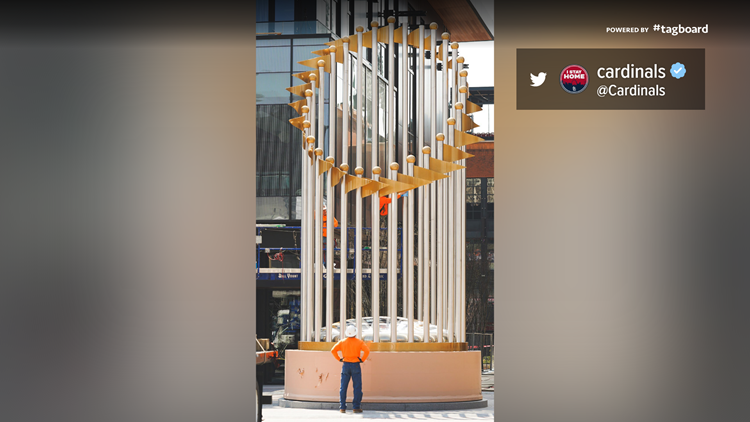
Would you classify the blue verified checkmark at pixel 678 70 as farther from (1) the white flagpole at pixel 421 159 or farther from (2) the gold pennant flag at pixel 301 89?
(2) the gold pennant flag at pixel 301 89

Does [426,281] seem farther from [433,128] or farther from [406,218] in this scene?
[433,128]

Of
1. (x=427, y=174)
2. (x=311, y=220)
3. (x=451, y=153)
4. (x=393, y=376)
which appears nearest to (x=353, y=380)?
(x=393, y=376)

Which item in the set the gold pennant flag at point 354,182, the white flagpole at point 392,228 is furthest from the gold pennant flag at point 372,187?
the white flagpole at point 392,228

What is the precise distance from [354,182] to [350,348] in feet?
7.49

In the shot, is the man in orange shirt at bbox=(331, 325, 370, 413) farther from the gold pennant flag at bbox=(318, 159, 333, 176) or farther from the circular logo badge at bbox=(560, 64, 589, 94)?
the circular logo badge at bbox=(560, 64, 589, 94)

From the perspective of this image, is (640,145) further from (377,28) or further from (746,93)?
(377,28)

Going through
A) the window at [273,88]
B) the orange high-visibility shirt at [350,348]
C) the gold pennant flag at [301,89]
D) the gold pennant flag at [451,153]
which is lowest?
the orange high-visibility shirt at [350,348]

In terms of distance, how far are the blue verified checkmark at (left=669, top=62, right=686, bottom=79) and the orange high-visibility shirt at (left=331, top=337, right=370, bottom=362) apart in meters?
6.63

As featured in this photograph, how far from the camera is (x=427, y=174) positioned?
11.6 m

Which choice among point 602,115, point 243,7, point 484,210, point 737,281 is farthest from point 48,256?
point 484,210

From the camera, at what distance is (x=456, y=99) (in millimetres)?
12078

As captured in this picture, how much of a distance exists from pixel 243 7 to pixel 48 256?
2.18 m
